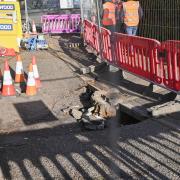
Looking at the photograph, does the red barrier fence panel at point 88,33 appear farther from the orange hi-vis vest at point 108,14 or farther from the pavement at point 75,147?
the pavement at point 75,147

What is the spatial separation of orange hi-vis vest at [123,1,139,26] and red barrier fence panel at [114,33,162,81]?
2.50m

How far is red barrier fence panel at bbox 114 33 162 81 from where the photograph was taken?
29.3 ft

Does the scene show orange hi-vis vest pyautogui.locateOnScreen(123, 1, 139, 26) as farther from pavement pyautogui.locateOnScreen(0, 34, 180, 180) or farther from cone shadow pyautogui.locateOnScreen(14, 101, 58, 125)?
cone shadow pyautogui.locateOnScreen(14, 101, 58, 125)

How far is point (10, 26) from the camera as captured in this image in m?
16.6

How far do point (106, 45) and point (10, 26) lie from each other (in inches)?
226

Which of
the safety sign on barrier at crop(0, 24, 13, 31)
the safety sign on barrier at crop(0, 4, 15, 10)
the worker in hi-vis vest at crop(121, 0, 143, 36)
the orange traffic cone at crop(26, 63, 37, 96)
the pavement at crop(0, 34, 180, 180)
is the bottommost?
the pavement at crop(0, 34, 180, 180)

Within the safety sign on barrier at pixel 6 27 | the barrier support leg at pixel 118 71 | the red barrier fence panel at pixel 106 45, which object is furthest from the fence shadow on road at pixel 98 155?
the safety sign on barrier at pixel 6 27

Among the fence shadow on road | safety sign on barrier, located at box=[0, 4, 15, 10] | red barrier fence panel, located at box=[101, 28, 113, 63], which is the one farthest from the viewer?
safety sign on barrier, located at box=[0, 4, 15, 10]

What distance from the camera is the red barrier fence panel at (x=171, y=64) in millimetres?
8008

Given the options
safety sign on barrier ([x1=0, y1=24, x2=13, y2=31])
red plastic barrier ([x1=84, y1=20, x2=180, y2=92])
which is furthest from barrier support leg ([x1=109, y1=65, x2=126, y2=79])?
safety sign on barrier ([x1=0, y1=24, x2=13, y2=31])

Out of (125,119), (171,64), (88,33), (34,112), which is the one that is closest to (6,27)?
(88,33)

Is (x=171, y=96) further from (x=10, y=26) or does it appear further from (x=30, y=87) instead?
(x=10, y=26)

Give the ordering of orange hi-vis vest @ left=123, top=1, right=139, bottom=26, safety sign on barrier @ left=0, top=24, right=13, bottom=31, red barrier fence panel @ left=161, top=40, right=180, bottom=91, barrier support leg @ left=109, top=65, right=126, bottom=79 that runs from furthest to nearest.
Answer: safety sign on barrier @ left=0, top=24, right=13, bottom=31, orange hi-vis vest @ left=123, top=1, right=139, bottom=26, barrier support leg @ left=109, top=65, right=126, bottom=79, red barrier fence panel @ left=161, top=40, right=180, bottom=91

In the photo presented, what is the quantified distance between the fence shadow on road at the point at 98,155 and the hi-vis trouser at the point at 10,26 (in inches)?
377
